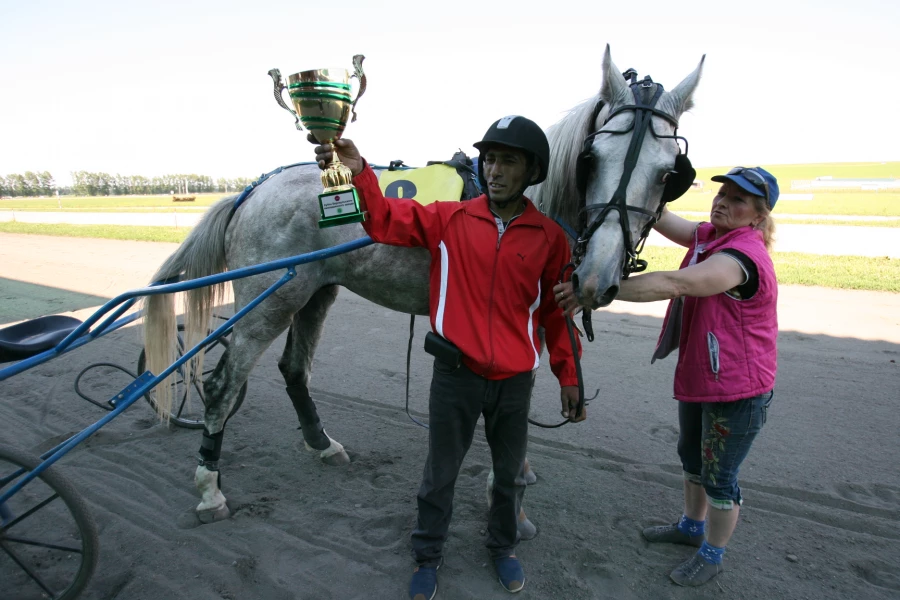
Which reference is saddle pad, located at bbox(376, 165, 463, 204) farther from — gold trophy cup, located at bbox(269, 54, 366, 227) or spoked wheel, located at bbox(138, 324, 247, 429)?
spoked wheel, located at bbox(138, 324, 247, 429)

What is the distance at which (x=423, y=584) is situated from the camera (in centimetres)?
239

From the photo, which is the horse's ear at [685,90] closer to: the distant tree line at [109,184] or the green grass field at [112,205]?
the green grass field at [112,205]

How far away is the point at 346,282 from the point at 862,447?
3886mm

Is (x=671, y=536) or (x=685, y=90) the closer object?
(x=685, y=90)

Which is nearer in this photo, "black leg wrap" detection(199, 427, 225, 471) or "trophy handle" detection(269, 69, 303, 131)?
"trophy handle" detection(269, 69, 303, 131)

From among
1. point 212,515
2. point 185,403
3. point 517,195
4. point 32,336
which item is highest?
point 517,195

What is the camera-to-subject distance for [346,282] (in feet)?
10.3

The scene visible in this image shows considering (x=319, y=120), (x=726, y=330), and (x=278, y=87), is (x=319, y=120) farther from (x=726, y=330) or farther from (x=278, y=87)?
(x=726, y=330)

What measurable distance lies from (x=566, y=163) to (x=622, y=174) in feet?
1.62

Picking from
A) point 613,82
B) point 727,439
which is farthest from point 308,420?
point 613,82

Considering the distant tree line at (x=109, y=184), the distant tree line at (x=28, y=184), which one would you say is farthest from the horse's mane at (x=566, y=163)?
the distant tree line at (x=28, y=184)

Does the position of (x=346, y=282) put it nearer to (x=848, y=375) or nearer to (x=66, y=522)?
(x=66, y=522)

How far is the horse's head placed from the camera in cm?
193

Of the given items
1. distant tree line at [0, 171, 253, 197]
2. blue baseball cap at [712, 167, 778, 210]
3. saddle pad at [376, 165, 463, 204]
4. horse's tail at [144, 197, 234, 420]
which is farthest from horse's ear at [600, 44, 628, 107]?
distant tree line at [0, 171, 253, 197]
